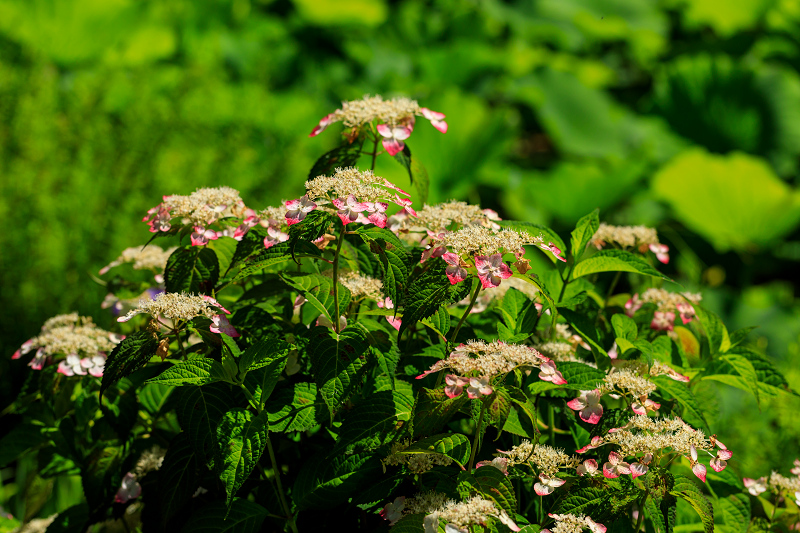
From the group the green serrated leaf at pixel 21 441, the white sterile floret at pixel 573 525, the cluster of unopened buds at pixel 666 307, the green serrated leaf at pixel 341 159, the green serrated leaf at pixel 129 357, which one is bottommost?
the white sterile floret at pixel 573 525

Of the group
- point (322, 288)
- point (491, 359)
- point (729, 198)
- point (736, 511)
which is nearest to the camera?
point (491, 359)

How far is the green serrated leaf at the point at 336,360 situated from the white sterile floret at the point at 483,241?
0.14 metres

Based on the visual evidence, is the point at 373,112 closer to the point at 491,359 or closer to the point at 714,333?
the point at 491,359

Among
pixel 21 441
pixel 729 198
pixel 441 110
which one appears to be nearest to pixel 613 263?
pixel 21 441

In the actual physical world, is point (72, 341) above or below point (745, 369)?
above

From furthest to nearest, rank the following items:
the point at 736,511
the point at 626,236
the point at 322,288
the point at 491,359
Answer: the point at 626,236 < the point at 736,511 < the point at 322,288 < the point at 491,359

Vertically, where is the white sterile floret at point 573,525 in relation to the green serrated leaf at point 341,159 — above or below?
below

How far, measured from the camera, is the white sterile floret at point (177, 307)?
73 centimetres

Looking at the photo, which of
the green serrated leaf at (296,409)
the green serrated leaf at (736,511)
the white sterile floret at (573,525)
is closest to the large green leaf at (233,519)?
the green serrated leaf at (296,409)

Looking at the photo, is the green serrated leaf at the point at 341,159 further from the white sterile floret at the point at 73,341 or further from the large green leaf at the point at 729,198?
the large green leaf at the point at 729,198

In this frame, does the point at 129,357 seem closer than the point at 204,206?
Yes

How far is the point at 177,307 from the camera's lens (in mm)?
729

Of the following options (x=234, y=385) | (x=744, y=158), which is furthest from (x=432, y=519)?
(x=744, y=158)

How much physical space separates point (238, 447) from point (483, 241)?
0.31 m
